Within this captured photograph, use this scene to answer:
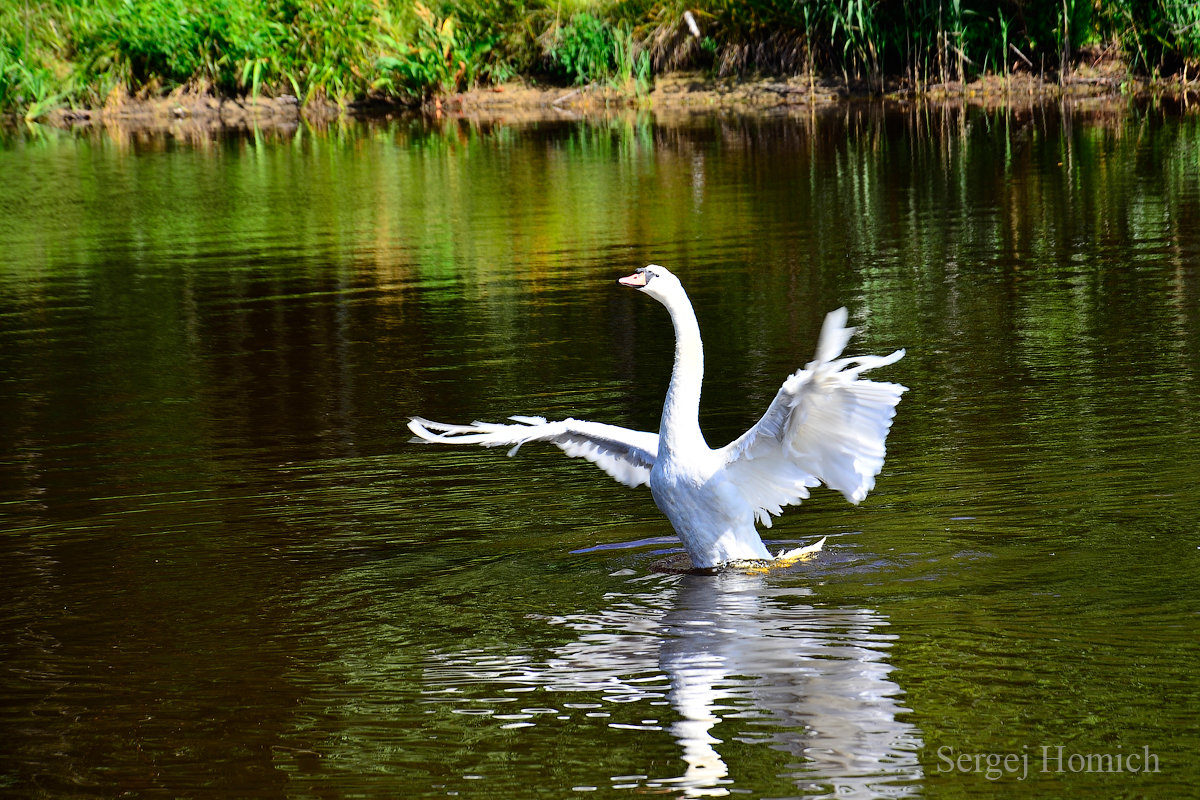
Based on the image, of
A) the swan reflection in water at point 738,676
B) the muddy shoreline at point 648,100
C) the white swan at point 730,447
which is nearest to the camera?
the swan reflection in water at point 738,676

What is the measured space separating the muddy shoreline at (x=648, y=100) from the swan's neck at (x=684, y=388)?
2398 cm

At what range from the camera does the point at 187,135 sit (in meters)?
35.6

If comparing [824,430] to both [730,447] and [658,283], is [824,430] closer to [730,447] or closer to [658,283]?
[730,447]

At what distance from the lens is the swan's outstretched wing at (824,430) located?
5.86 metres

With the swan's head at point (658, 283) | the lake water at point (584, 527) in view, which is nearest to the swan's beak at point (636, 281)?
the swan's head at point (658, 283)

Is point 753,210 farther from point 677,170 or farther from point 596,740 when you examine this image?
point 596,740

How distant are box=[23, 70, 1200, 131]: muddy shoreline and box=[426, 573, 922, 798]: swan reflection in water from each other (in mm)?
24612

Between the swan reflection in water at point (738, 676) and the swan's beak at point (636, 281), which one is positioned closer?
the swan reflection in water at point (738, 676)

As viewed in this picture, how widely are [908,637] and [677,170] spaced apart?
1795 cm

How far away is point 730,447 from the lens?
678 centimetres

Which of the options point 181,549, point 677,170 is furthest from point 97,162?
point 181,549

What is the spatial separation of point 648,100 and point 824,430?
3035cm
